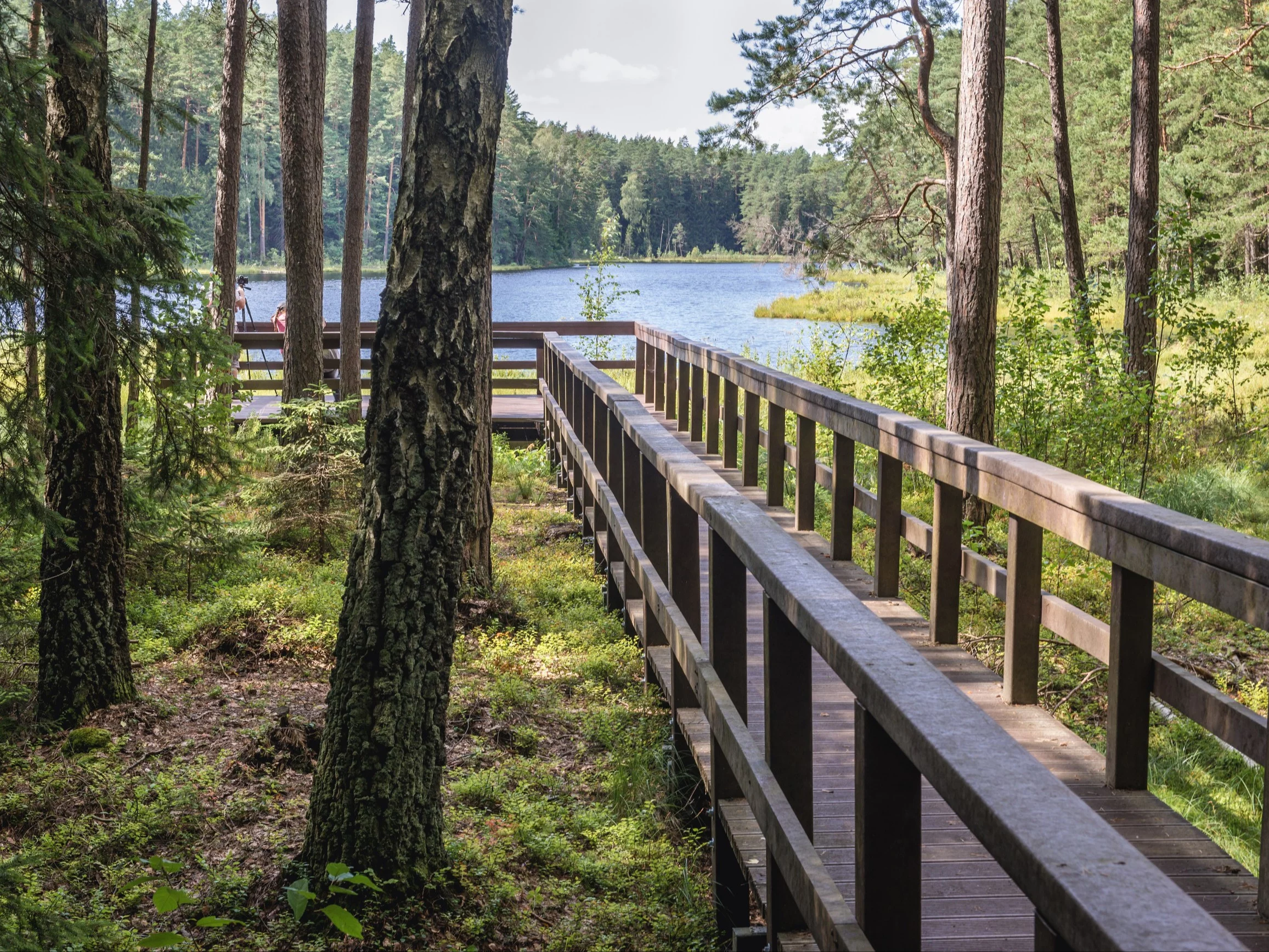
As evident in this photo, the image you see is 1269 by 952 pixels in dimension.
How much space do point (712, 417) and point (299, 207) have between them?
484 centimetres

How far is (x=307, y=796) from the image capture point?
14.3 feet

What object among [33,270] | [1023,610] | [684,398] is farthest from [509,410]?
[1023,610]

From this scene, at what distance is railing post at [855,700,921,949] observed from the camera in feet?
5.50

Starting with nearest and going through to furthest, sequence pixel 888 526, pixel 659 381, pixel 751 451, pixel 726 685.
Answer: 1. pixel 726 685
2. pixel 888 526
3. pixel 751 451
4. pixel 659 381

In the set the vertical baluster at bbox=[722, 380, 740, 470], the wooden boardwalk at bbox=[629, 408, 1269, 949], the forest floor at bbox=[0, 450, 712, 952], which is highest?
the vertical baluster at bbox=[722, 380, 740, 470]

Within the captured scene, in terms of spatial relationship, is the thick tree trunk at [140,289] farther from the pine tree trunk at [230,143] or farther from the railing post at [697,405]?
the railing post at [697,405]

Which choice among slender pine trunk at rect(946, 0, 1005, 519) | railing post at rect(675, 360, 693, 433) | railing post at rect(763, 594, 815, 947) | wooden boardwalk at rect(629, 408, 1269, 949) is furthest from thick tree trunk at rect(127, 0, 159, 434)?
slender pine trunk at rect(946, 0, 1005, 519)

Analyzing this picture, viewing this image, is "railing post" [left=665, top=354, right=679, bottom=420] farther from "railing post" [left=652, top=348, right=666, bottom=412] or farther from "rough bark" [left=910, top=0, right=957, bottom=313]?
"rough bark" [left=910, top=0, right=957, bottom=313]

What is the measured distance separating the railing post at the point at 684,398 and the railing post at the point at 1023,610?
539 centimetres

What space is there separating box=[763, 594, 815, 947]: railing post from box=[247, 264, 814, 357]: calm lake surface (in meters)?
12.8

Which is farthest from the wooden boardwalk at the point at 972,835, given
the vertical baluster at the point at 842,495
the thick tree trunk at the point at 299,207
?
the thick tree trunk at the point at 299,207

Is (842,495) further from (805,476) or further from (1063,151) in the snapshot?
(1063,151)

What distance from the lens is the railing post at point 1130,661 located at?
9.26 feet

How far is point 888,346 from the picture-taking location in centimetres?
1066
